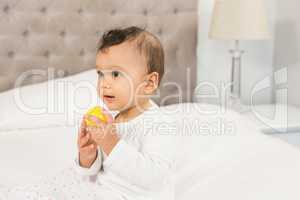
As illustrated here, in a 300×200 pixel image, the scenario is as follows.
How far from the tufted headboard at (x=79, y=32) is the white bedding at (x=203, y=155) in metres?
0.32

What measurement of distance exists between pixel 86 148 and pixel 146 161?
168 millimetres

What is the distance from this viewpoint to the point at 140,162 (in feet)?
3.87

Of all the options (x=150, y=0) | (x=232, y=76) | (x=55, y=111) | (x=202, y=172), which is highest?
(x=150, y=0)

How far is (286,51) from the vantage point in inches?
116

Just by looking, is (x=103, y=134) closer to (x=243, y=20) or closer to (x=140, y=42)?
(x=140, y=42)

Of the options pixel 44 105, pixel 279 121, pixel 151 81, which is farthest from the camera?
pixel 279 121

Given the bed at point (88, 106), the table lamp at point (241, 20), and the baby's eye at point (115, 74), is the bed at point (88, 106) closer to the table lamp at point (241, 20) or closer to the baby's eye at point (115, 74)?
the table lamp at point (241, 20)

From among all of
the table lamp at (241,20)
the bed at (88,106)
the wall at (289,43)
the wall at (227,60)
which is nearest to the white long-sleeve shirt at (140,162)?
the bed at (88,106)

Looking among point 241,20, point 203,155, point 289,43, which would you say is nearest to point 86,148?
point 203,155

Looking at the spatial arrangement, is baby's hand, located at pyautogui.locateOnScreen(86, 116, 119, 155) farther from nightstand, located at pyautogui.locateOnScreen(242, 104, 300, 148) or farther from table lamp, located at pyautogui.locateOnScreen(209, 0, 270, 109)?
table lamp, located at pyautogui.locateOnScreen(209, 0, 270, 109)

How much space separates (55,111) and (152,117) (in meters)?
1.00

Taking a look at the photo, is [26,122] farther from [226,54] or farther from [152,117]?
[226,54]

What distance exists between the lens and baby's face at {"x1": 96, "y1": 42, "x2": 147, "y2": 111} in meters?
1.21

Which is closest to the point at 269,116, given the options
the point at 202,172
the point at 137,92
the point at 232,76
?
the point at 232,76
